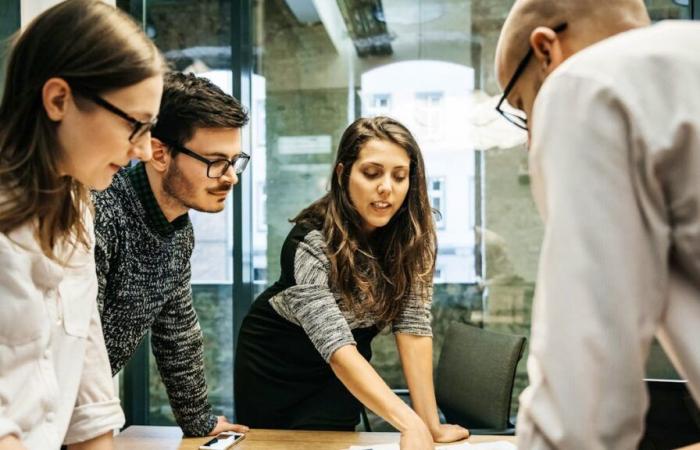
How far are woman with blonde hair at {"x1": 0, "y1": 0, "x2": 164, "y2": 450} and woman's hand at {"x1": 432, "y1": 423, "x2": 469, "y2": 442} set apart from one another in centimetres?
97

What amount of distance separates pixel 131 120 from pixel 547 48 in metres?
0.72

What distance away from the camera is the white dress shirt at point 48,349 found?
3.16 feet

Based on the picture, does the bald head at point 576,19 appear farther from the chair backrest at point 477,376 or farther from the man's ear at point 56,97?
the chair backrest at point 477,376

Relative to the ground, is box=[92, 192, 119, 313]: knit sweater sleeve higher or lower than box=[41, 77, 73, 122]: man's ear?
lower

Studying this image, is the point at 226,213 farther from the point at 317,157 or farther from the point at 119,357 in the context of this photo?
the point at 119,357

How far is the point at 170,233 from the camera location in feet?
5.59

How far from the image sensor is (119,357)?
1.67 meters

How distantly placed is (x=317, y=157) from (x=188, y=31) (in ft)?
3.63

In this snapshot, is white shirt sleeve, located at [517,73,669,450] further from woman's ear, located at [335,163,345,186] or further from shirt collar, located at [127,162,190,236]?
woman's ear, located at [335,163,345,186]

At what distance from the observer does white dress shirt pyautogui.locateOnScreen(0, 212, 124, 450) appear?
96 cm

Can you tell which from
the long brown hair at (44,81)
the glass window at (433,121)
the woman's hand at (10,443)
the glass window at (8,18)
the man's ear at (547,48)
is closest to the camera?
the man's ear at (547,48)

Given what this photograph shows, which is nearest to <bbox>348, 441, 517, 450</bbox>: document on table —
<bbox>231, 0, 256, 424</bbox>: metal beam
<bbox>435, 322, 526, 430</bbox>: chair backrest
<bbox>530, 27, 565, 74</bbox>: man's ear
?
<bbox>435, 322, 526, 430</bbox>: chair backrest

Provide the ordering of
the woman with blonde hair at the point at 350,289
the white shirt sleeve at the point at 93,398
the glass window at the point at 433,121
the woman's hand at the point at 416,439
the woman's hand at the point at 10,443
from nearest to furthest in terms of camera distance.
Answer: the woman's hand at the point at 10,443
the white shirt sleeve at the point at 93,398
the woman's hand at the point at 416,439
the woman with blonde hair at the point at 350,289
the glass window at the point at 433,121

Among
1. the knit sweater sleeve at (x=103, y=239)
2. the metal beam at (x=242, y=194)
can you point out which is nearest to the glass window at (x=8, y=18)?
the metal beam at (x=242, y=194)
